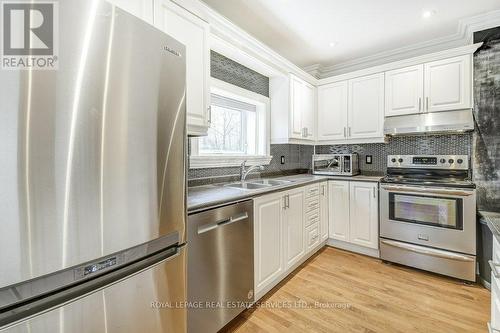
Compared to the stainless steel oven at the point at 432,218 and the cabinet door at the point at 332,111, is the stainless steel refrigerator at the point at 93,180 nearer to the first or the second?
the stainless steel oven at the point at 432,218

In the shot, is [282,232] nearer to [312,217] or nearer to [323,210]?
[312,217]

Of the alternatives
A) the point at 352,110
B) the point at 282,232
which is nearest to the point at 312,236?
the point at 282,232

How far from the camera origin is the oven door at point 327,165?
10.4 ft

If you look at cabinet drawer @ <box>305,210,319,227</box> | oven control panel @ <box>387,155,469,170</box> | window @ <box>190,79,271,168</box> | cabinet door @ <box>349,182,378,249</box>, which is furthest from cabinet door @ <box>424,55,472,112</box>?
window @ <box>190,79,271,168</box>

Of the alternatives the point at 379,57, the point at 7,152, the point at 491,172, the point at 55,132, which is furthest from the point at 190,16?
the point at 491,172

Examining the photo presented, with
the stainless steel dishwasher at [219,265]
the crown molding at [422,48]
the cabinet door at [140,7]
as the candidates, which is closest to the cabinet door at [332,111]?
the crown molding at [422,48]

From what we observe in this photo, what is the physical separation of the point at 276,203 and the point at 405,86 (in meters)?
2.16

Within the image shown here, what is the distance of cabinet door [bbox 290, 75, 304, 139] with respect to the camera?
3.00m

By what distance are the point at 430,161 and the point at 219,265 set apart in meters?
2.72

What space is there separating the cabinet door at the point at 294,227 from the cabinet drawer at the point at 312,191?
154mm

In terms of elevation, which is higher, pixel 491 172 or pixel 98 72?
pixel 98 72

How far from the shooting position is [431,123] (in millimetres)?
2625

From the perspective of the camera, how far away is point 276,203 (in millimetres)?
2084

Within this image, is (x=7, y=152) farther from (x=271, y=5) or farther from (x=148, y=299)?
(x=271, y=5)
